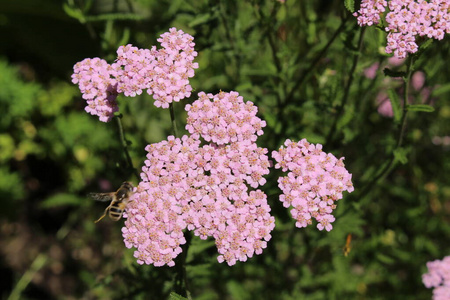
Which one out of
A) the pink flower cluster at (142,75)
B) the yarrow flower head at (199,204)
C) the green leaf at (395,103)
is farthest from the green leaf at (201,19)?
the green leaf at (395,103)

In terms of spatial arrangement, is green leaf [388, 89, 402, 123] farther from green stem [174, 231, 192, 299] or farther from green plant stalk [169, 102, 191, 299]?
green stem [174, 231, 192, 299]

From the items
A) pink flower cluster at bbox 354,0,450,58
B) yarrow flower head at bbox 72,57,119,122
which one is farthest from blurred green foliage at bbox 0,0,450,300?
yarrow flower head at bbox 72,57,119,122

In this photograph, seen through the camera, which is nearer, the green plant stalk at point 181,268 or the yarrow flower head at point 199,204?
A: the yarrow flower head at point 199,204

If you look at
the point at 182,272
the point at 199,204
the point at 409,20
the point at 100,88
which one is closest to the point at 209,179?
the point at 199,204

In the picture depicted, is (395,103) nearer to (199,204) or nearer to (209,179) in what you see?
(209,179)

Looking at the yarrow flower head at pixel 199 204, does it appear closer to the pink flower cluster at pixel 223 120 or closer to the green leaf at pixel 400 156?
the pink flower cluster at pixel 223 120

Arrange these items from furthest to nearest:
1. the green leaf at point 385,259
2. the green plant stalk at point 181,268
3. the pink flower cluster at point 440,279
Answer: the green leaf at point 385,259
the pink flower cluster at point 440,279
the green plant stalk at point 181,268

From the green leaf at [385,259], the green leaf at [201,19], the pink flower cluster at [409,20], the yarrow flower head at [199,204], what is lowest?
the green leaf at [385,259]
